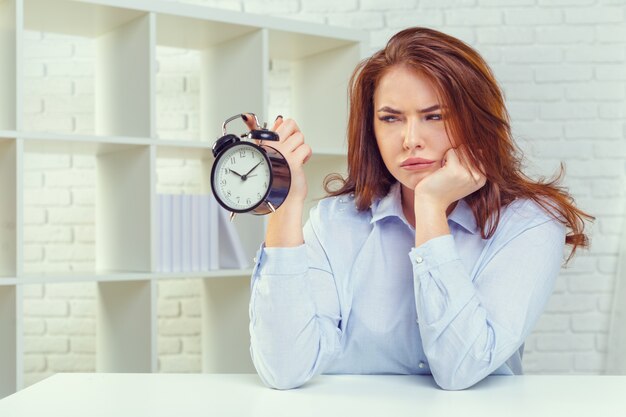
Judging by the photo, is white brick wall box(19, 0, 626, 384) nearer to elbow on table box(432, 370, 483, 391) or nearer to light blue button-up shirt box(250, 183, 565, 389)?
light blue button-up shirt box(250, 183, 565, 389)

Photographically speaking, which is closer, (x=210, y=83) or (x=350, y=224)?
(x=350, y=224)

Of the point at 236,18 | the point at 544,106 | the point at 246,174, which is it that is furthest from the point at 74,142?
the point at 544,106

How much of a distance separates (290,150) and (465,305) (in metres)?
0.39

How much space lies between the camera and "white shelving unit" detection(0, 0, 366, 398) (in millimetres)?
2375

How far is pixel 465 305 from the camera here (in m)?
1.35

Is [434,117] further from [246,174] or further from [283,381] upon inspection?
[283,381]

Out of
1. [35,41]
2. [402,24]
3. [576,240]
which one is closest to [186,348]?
[35,41]

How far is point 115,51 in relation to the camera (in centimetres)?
276

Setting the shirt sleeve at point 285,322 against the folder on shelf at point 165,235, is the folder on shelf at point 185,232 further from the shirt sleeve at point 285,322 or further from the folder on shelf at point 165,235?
the shirt sleeve at point 285,322

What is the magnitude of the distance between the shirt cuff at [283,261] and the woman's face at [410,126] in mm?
299

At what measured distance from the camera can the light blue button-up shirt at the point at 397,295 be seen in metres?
1.35

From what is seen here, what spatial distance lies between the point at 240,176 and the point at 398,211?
447 mm

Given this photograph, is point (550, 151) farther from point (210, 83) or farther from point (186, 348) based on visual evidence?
point (186, 348)

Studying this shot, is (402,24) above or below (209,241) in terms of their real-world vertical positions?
above
